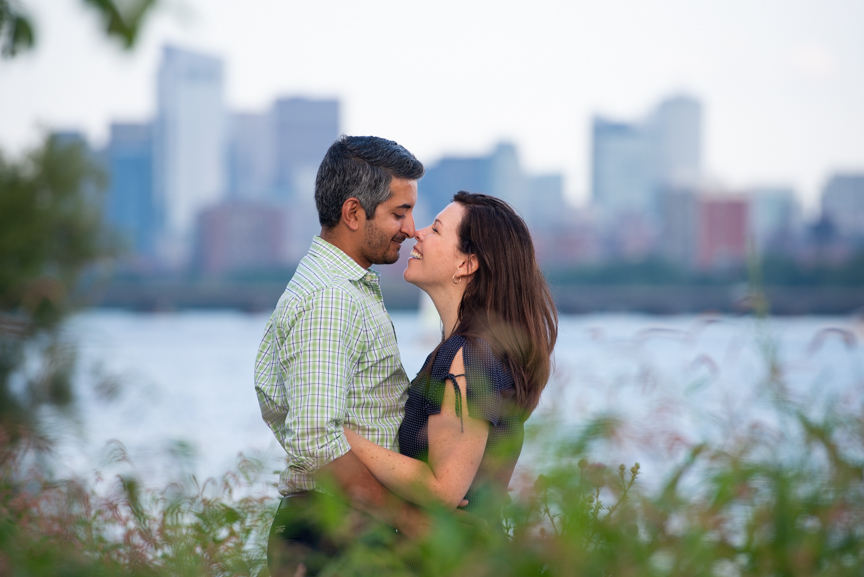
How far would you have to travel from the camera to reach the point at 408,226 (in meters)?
2.85

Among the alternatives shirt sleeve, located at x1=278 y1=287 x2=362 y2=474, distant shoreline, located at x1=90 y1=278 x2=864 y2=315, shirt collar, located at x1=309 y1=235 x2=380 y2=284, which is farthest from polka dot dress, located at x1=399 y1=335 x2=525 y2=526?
distant shoreline, located at x1=90 y1=278 x2=864 y2=315

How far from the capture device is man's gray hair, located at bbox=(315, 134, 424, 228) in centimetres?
271

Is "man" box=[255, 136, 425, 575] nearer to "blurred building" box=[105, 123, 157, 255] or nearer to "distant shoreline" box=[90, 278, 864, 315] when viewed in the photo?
"blurred building" box=[105, 123, 157, 255]

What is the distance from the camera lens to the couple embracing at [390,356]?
227cm

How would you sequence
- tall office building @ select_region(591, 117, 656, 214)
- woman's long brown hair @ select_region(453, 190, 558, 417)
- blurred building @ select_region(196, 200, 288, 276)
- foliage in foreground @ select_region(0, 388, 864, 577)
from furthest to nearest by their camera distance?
tall office building @ select_region(591, 117, 656, 214) → blurred building @ select_region(196, 200, 288, 276) → woman's long brown hair @ select_region(453, 190, 558, 417) → foliage in foreground @ select_region(0, 388, 864, 577)

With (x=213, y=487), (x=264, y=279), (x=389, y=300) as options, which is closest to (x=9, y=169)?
(x=213, y=487)

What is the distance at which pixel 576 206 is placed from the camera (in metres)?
76.3

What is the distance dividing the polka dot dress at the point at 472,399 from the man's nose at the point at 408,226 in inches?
18.6

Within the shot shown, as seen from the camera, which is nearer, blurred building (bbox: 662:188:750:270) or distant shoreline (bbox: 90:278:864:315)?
distant shoreline (bbox: 90:278:864:315)

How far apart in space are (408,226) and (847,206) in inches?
2580

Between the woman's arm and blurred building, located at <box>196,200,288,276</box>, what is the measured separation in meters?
61.9

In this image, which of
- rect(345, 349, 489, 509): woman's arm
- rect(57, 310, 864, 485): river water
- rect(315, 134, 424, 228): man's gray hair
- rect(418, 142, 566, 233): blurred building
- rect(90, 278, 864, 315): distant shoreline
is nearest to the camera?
rect(57, 310, 864, 485): river water

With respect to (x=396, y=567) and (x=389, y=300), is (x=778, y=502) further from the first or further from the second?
(x=389, y=300)

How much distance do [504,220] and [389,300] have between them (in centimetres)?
5251
